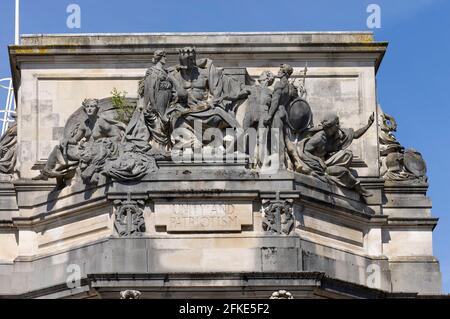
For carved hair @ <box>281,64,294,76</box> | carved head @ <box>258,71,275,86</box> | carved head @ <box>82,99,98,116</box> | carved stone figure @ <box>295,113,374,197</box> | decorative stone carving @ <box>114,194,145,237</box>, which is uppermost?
carved hair @ <box>281,64,294,76</box>

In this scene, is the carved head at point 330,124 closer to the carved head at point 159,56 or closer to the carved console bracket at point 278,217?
the carved console bracket at point 278,217

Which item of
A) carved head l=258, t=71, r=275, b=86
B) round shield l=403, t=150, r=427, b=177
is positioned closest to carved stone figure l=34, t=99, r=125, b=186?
carved head l=258, t=71, r=275, b=86

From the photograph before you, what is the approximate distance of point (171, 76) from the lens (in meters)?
51.5

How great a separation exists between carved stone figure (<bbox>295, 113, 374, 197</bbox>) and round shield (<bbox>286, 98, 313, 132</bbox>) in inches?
13.8

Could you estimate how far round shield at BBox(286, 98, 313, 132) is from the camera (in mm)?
51531

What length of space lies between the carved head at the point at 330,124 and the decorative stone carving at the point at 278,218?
2.83m

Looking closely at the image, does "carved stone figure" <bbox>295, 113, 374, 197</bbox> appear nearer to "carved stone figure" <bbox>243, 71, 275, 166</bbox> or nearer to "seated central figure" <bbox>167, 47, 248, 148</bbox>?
"carved stone figure" <bbox>243, 71, 275, 166</bbox>

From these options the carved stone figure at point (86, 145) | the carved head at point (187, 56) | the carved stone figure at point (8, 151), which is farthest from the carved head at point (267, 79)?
the carved stone figure at point (8, 151)

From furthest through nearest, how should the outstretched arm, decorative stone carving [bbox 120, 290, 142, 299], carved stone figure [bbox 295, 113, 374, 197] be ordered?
the outstretched arm → carved stone figure [bbox 295, 113, 374, 197] → decorative stone carving [bbox 120, 290, 142, 299]

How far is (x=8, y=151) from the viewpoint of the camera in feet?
175

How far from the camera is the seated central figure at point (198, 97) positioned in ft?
167

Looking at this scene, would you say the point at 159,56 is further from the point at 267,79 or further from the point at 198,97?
the point at 267,79

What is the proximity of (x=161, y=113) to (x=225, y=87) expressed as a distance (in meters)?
1.96
